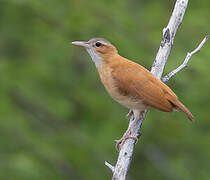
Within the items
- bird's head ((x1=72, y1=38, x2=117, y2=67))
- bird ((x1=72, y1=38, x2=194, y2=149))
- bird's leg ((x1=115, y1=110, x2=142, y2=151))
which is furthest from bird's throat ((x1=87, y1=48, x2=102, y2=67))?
bird's leg ((x1=115, y1=110, x2=142, y2=151))

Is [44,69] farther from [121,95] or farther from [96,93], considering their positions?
[121,95]

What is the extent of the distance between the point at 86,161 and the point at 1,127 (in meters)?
1.29

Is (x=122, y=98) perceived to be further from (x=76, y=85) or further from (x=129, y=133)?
(x=76, y=85)

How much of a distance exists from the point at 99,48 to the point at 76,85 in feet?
3.75

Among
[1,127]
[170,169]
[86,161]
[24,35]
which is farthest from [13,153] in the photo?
[170,169]

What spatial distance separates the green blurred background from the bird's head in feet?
1.89

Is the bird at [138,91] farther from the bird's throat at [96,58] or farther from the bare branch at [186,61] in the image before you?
the bird's throat at [96,58]

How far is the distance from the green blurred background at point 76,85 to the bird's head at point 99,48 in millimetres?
577

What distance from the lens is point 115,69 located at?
7723mm

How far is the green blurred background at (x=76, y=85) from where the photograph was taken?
27.4 feet

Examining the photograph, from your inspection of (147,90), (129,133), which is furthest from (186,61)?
(129,133)

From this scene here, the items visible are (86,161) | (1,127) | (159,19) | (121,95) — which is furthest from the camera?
(159,19)

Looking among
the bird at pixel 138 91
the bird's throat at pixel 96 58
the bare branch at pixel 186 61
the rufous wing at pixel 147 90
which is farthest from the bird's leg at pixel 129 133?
the bird's throat at pixel 96 58

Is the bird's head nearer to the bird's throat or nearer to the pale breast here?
the bird's throat
